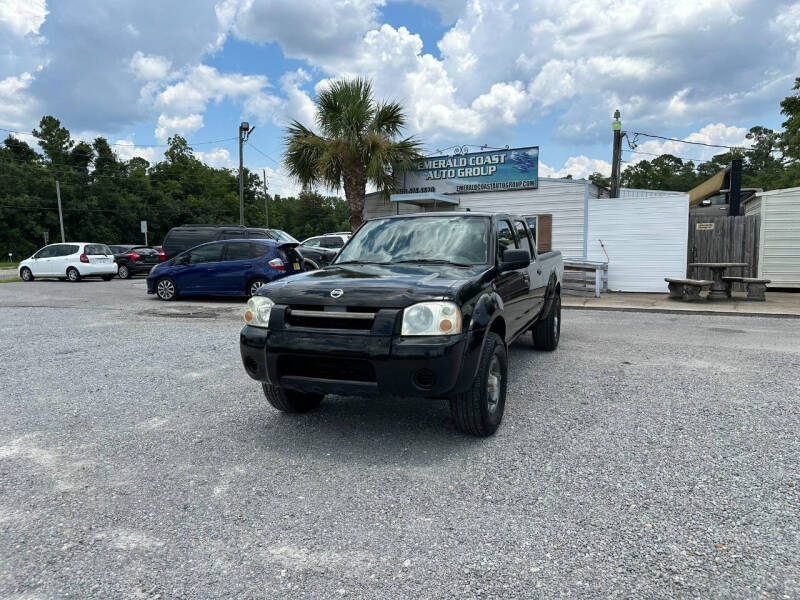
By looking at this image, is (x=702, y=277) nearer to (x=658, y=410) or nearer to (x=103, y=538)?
(x=658, y=410)

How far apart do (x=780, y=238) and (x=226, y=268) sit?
14169 mm

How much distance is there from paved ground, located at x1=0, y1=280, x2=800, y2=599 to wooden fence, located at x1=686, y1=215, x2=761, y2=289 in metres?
10.1

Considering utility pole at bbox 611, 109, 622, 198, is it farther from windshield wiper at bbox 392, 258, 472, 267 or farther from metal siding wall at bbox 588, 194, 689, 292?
windshield wiper at bbox 392, 258, 472, 267

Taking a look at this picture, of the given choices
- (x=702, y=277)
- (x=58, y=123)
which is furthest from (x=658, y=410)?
(x=58, y=123)

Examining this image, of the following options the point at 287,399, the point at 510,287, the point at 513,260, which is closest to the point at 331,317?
the point at 287,399

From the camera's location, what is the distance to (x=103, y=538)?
2.61 metres

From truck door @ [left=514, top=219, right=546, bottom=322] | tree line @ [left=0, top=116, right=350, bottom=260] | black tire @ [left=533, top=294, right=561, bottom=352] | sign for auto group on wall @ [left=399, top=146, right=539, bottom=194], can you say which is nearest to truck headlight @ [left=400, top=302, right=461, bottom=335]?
truck door @ [left=514, top=219, right=546, bottom=322]

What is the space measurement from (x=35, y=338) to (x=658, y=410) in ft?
27.2

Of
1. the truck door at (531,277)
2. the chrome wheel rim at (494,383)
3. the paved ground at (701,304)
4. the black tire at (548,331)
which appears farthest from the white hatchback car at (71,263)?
the chrome wheel rim at (494,383)

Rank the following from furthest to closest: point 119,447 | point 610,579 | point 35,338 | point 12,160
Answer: point 12,160 → point 35,338 → point 119,447 → point 610,579

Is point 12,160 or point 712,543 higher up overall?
point 12,160

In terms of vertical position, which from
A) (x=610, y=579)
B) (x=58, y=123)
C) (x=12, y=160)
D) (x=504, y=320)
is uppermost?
(x=58, y=123)

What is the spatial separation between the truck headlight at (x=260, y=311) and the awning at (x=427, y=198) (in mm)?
13599

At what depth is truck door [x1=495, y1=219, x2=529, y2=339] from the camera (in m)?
4.47
